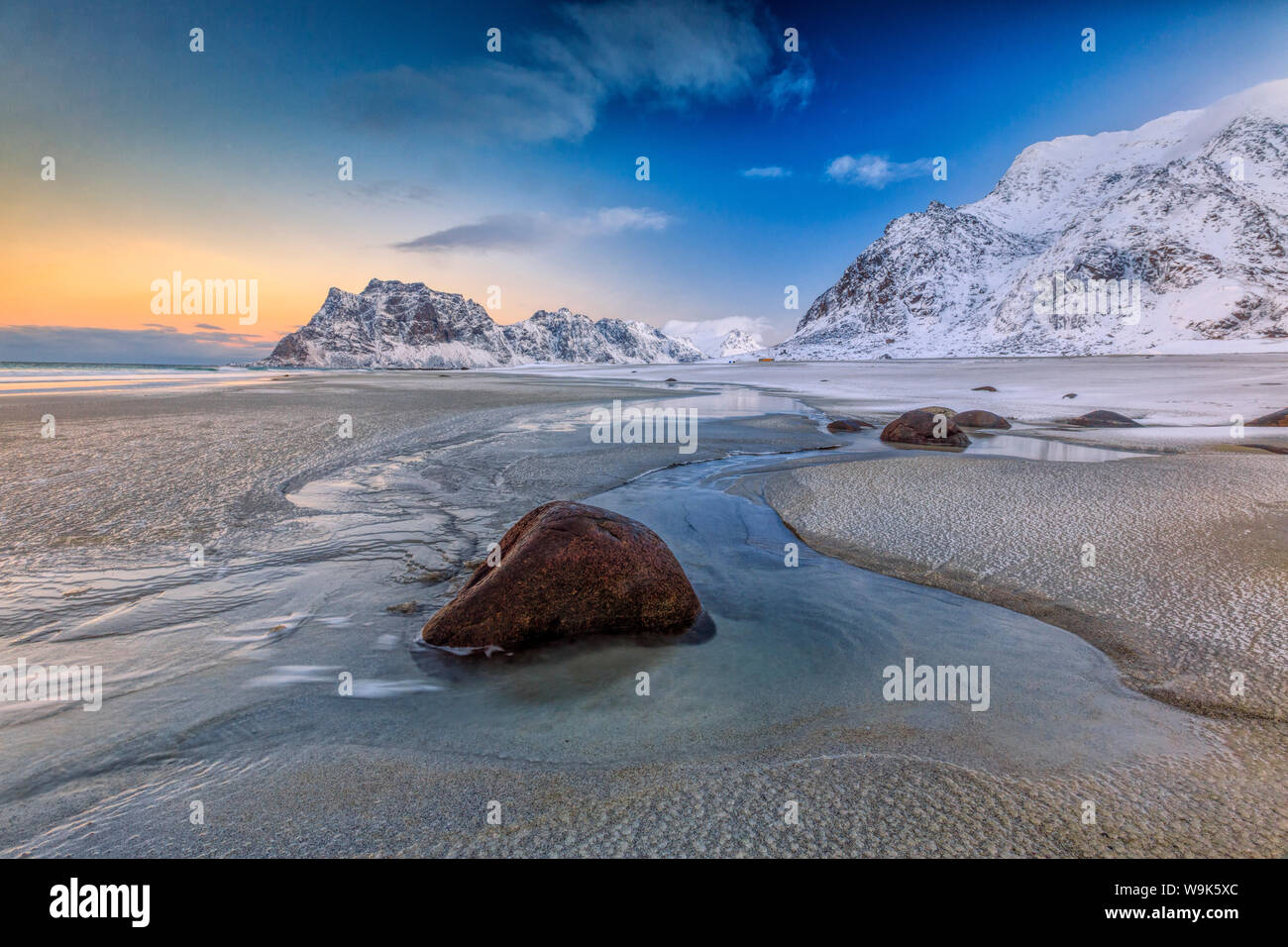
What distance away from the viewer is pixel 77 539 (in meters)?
5.55

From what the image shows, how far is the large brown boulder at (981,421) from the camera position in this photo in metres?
15.1

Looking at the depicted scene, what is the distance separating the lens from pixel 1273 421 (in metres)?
12.9

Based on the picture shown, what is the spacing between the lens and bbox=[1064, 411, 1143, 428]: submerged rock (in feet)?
47.8

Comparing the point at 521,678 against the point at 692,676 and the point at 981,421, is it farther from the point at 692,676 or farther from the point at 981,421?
the point at 981,421

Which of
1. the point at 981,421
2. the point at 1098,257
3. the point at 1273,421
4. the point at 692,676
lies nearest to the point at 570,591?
the point at 692,676

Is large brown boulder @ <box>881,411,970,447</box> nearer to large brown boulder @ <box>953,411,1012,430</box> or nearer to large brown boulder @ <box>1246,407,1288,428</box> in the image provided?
large brown boulder @ <box>953,411,1012,430</box>

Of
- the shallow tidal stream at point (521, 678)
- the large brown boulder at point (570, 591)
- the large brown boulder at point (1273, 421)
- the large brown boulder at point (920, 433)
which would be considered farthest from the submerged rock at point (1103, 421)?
the large brown boulder at point (570, 591)

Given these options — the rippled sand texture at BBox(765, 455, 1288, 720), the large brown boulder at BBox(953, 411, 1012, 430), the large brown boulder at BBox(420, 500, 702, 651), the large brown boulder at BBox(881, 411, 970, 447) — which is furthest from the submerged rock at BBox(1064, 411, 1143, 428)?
the large brown boulder at BBox(420, 500, 702, 651)

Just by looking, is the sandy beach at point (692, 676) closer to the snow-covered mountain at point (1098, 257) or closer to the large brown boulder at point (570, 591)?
the large brown boulder at point (570, 591)

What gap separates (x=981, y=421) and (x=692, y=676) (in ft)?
49.6

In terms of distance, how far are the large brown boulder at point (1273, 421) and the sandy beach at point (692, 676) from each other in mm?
7614

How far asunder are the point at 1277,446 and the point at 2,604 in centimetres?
1735

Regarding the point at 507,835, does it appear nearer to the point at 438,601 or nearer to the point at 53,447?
the point at 438,601

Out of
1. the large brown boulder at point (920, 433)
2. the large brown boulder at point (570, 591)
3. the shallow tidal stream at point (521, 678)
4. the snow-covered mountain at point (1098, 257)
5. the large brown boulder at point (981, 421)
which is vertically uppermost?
the snow-covered mountain at point (1098, 257)
